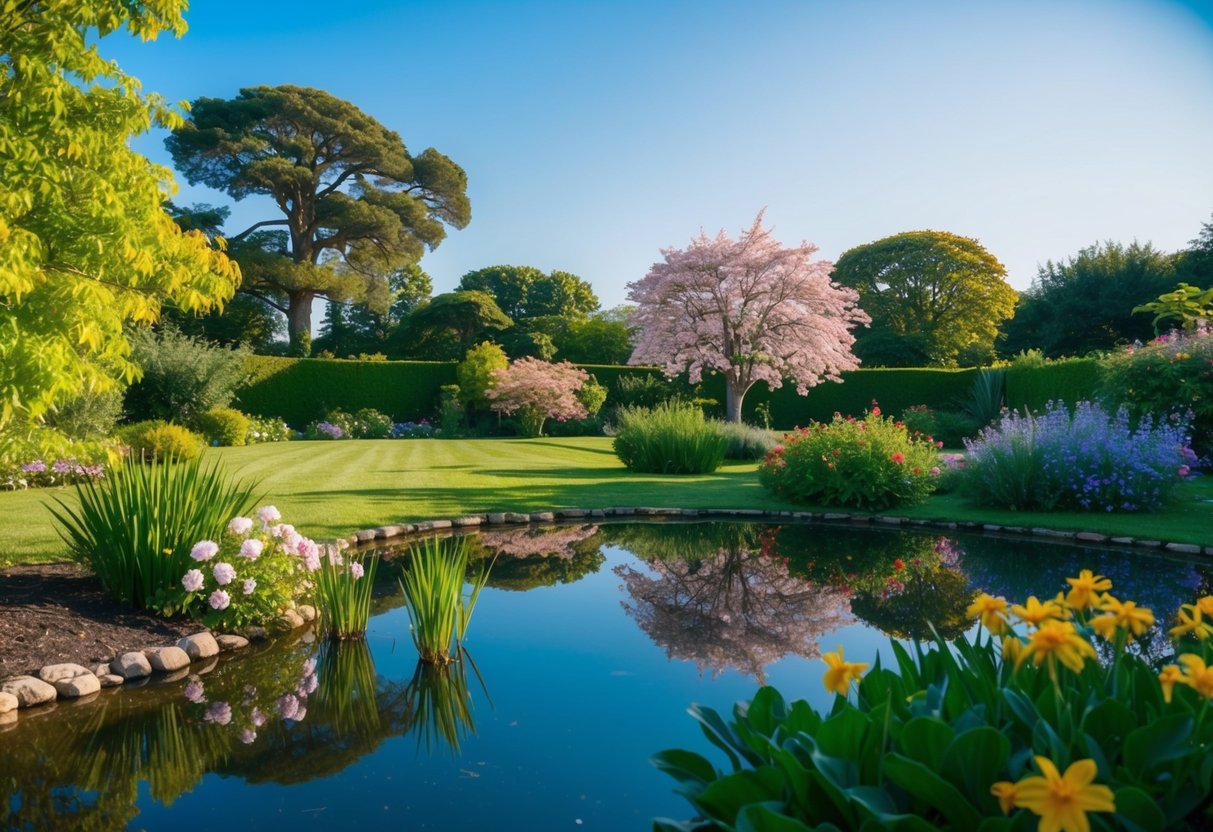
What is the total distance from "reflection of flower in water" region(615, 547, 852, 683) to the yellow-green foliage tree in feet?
10.6

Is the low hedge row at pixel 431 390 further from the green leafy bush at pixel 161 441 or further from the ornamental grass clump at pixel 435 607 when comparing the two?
the ornamental grass clump at pixel 435 607

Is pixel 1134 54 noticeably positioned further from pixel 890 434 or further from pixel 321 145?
pixel 321 145

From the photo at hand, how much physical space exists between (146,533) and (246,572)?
1.90 feet

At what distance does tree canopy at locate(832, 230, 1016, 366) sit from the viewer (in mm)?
34156

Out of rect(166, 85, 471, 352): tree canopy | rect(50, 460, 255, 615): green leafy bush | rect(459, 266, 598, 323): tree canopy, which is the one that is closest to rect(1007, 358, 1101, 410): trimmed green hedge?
rect(50, 460, 255, 615): green leafy bush

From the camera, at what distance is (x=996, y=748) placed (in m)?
1.53

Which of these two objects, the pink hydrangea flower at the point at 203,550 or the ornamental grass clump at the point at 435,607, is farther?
the pink hydrangea flower at the point at 203,550

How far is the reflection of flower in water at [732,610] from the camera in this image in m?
4.22

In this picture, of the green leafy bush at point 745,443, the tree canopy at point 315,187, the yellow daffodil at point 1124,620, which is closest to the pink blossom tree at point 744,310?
the green leafy bush at point 745,443

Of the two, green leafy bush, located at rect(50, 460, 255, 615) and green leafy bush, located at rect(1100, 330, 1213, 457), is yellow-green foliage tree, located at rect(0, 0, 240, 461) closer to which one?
green leafy bush, located at rect(50, 460, 255, 615)

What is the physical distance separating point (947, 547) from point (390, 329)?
100 ft

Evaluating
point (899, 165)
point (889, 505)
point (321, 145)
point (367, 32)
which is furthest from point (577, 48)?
point (321, 145)

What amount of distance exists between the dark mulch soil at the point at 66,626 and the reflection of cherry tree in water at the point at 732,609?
279 centimetres

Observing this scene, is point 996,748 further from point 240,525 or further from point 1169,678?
point 240,525
